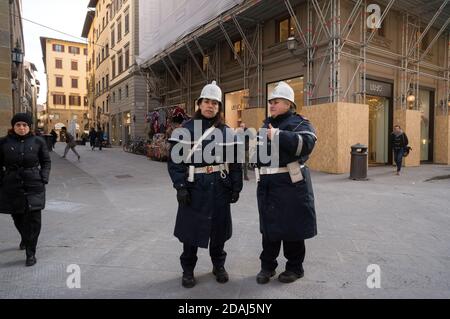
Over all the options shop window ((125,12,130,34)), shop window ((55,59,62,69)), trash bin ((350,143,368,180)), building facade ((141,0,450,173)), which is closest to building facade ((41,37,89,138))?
shop window ((55,59,62,69))

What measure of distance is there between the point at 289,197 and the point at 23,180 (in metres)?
2.98

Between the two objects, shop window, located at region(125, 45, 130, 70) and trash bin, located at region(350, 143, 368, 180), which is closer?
trash bin, located at region(350, 143, 368, 180)

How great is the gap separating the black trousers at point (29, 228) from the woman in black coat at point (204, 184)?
71.9 inches

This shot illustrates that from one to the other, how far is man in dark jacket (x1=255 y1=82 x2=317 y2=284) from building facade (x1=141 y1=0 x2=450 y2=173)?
30.8 feet

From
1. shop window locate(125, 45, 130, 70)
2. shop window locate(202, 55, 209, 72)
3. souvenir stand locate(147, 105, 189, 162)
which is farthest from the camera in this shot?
shop window locate(125, 45, 130, 70)

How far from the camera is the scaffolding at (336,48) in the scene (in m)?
12.9

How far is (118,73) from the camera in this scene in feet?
114

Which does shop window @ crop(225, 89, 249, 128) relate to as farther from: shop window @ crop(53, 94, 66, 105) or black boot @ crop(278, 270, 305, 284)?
shop window @ crop(53, 94, 66, 105)

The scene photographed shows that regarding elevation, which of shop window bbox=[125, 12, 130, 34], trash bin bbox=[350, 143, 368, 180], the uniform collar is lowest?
trash bin bbox=[350, 143, 368, 180]

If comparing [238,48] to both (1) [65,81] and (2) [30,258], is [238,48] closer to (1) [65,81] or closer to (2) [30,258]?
(2) [30,258]

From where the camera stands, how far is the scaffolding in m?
12.9

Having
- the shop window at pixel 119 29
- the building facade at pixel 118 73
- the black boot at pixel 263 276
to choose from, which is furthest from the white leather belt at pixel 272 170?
the shop window at pixel 119 29

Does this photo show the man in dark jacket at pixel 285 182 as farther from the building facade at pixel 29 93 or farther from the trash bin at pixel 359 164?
the building facade at pixel 29 93

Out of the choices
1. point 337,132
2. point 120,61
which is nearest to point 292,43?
point 337,132
